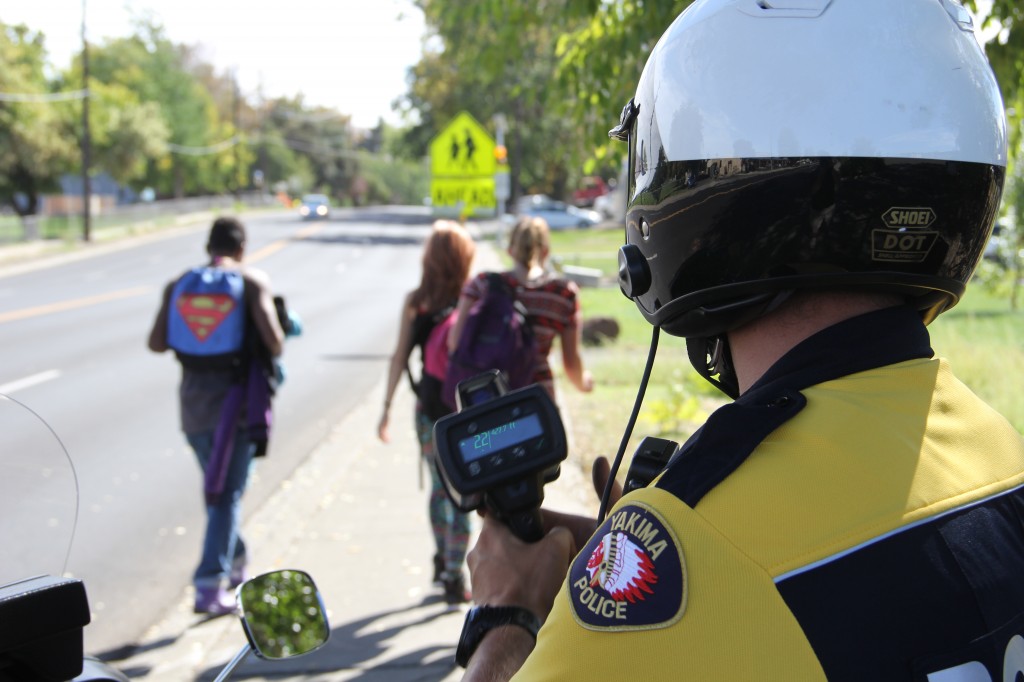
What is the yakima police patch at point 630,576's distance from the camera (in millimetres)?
1129

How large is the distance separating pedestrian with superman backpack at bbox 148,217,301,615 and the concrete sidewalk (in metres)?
0.35

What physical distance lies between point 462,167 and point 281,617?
10.8 metres

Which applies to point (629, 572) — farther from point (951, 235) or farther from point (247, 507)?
point (247, 507)

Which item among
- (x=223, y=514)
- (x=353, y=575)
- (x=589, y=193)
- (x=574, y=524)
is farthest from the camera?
(x=589, y=193)

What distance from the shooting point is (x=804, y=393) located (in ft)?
4.15

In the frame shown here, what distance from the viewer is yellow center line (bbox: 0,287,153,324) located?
60.1 feet

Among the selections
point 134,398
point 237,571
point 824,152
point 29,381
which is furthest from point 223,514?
point 29,381

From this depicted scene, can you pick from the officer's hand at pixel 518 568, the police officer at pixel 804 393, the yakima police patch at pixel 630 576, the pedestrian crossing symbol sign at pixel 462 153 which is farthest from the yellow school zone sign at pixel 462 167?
the yakima police patch at pixel 630 576

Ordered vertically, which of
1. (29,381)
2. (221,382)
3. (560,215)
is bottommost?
(560,215)

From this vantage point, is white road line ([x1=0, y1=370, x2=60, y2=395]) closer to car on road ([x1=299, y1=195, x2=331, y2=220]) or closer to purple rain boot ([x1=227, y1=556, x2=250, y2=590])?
purple rain boot ([x1=227, y1=556, x2=250, y2=590])

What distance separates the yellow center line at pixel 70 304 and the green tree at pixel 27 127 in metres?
28.3

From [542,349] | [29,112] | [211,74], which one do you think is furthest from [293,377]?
[211,74]

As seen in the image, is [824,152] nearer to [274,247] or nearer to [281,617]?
[281,617]

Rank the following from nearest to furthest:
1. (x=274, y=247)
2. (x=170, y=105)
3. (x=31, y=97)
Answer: (x=274, y=247) → (x=31, y=97) → (x=170, y=105)
